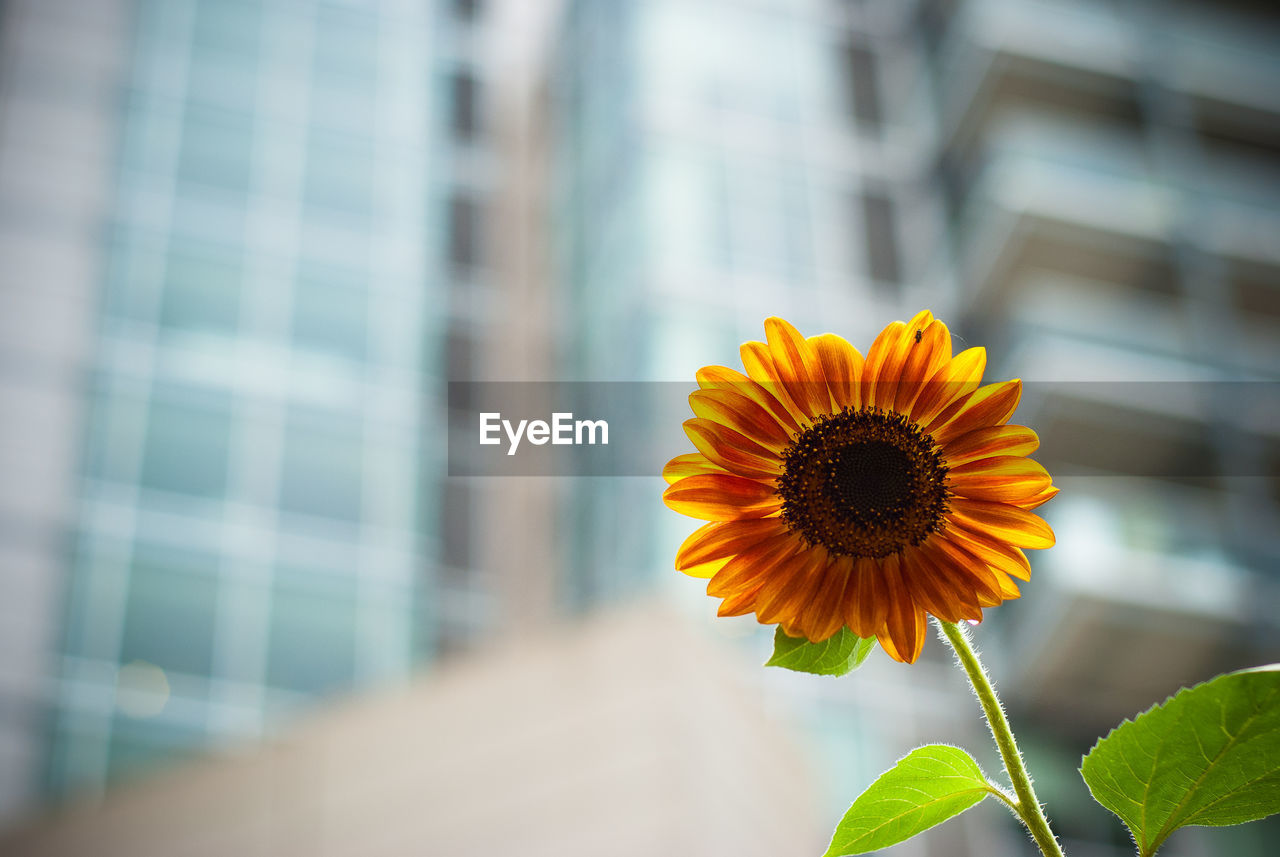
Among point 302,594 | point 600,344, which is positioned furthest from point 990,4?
point 302,594

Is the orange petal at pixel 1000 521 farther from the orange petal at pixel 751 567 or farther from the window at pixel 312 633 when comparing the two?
the window at pixel 312 633

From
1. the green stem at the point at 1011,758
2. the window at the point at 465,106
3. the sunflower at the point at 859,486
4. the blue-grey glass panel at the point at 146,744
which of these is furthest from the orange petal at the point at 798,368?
the window at the point at 465,106

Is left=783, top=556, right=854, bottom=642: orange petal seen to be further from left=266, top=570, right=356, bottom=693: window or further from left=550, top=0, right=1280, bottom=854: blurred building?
left=266, top=570, right=356, bottom=693: window

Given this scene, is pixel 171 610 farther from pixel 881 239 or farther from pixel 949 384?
pixel 949 384

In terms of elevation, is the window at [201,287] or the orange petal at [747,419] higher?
the window at [201,287]

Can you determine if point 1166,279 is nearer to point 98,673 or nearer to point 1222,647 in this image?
point 1222,647

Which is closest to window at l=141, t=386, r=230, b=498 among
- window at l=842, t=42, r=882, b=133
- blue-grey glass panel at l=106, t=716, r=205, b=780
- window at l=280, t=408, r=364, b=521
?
window at l=280, t=408, r=364, b=521

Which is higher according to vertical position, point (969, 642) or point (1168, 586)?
point (1168, 586)

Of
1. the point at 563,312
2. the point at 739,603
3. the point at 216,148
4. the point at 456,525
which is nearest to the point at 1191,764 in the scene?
the point at 739,603
